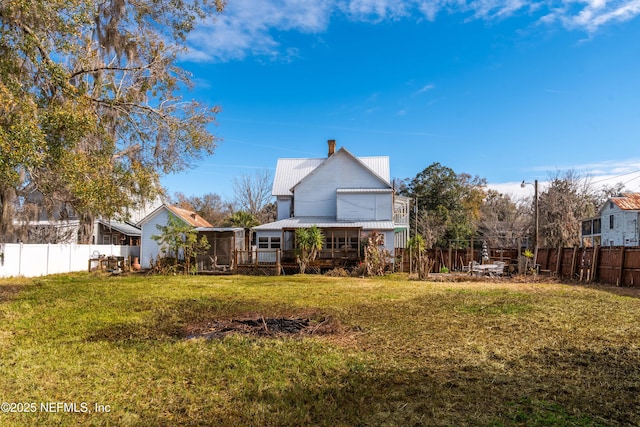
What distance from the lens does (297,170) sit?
35.1 meters

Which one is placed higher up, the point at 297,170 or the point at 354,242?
the point at 297,170

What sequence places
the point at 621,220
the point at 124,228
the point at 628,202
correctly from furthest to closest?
the point at 124,228 → the point at 621,220 → the point at 628,202

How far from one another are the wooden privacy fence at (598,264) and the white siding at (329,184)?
11.6m

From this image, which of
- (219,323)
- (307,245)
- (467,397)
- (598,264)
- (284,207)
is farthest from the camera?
(284,207)

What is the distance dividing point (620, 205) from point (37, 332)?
126 feet

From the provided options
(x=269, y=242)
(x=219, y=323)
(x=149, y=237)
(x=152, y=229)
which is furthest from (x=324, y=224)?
(x=219, y=323)

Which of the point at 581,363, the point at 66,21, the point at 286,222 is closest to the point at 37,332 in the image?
the point at 66,21

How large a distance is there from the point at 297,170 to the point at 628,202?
25.9 metres

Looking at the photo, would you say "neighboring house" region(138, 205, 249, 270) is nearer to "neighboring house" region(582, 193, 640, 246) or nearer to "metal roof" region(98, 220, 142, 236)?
"metal roof" region(98, 220, 142, 236)

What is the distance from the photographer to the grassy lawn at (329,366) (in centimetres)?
457

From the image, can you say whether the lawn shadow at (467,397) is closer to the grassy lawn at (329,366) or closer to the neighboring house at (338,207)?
the grassy lawn at (329,366)

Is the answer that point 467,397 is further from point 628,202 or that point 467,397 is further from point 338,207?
point 628,202

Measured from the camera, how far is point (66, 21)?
11406 millimetres

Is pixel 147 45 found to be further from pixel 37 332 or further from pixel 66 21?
pixel 37 332
